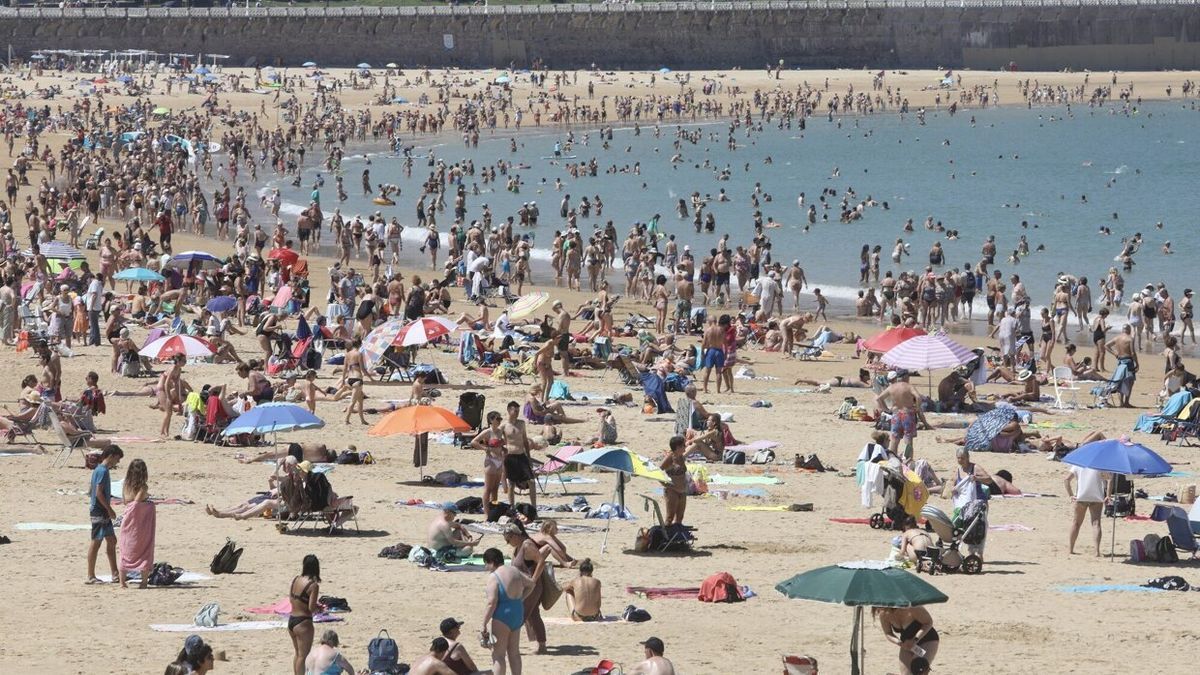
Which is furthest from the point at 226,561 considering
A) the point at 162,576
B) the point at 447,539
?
the point at 447,539

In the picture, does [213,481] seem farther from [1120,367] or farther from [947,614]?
[1120,367]

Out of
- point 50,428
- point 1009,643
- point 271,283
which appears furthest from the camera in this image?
point 271,283

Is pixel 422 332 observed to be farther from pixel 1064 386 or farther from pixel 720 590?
pixel 720 590

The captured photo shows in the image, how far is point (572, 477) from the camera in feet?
58.9

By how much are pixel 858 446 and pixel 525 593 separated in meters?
9.51

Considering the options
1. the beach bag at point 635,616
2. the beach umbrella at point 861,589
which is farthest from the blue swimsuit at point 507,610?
the beach bag at point 635,616

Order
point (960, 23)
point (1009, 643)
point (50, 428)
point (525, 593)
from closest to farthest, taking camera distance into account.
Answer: point (525, 593) → point (1009, 643) → point (50, 428) → point (960, 23)

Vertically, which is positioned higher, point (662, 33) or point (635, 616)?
point (662, 33)

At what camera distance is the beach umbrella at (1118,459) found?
46.5ft

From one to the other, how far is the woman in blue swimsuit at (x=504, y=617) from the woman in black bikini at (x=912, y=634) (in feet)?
7.21

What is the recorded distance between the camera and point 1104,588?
13.6 metres

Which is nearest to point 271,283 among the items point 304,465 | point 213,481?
point 213,481

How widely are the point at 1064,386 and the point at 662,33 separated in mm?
81384

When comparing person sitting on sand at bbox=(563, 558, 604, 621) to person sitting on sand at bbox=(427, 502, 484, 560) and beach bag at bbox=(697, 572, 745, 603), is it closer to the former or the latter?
beach bag at bbox=(697, 572, 745, 603)
